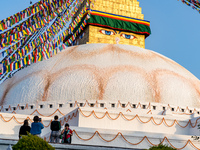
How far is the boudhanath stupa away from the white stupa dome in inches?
1.3

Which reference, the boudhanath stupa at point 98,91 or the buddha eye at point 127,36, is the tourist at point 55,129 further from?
the buddha eye at point 127,36

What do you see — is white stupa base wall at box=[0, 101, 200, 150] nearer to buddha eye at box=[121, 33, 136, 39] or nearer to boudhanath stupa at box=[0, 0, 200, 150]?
boudhanath stupa at box=[0, 0, 200, 150]

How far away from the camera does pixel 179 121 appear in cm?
1407

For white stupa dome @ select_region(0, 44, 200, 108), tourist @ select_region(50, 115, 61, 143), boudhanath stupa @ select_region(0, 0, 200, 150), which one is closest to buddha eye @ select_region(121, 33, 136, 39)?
boudhanath stupa @ select_region(0, 0, 200, 150)

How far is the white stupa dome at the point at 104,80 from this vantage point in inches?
589

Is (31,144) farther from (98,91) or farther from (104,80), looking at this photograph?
(104,80)

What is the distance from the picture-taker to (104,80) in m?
15.1

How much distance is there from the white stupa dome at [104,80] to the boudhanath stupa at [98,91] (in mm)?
34

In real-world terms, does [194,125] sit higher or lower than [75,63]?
lower

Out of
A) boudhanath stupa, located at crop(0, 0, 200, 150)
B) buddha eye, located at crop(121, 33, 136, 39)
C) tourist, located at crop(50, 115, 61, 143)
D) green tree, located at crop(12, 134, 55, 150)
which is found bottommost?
green tree, located at crop(12, 134, 55, 150)

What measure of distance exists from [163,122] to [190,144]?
7.23ft

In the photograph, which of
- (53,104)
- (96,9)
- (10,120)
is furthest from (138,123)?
(96,9)

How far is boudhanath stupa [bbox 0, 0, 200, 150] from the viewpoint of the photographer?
12.9 m

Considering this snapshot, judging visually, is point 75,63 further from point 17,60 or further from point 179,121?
point 179,121
